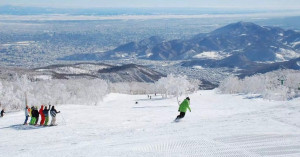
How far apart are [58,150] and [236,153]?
837 centimetres

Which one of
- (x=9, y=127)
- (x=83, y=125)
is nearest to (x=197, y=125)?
(x=83, y=125)

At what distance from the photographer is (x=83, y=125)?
26.7m

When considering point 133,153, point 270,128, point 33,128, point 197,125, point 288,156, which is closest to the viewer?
point 288,156

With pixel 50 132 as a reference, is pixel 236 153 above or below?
above

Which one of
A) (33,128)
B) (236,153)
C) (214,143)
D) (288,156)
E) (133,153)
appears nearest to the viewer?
(288,156)

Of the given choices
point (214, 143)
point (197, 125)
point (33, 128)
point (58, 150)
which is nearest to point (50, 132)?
point (33, 128)

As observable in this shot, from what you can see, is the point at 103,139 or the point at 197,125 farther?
the point at 197,125

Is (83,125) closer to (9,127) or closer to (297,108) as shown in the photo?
(9,127)

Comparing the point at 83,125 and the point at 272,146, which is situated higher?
the point at 272,146

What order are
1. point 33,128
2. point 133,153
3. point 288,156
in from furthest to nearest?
1. point 33,128
2. point 133,153
3. point 288,156

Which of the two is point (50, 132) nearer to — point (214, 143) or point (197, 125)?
point (197, 125)

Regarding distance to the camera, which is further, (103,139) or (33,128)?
(33,128)

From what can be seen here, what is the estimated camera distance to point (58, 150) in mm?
18156

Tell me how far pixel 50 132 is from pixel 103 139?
4.99 m
